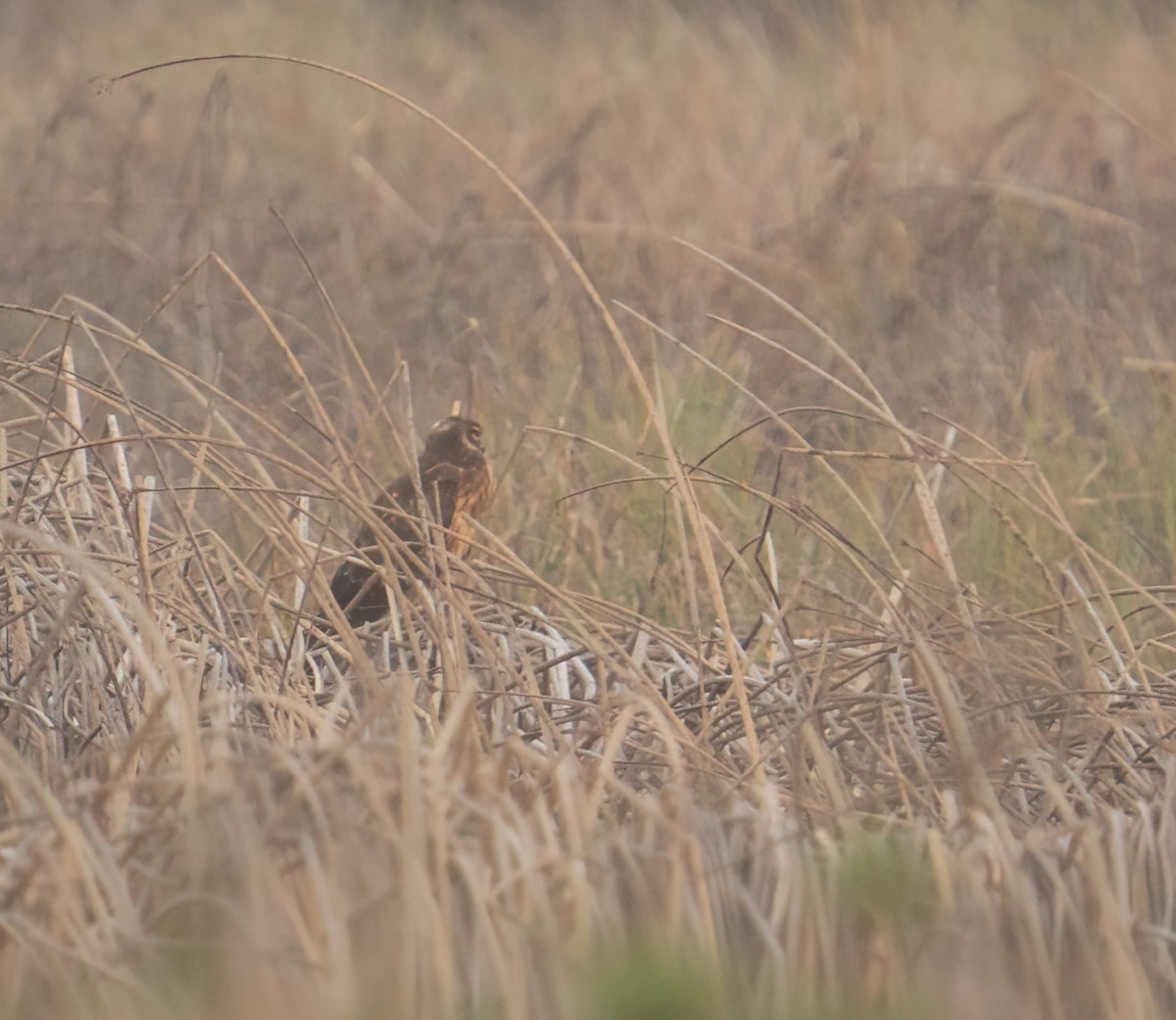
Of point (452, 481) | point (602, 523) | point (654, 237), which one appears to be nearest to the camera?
point (452, 481)

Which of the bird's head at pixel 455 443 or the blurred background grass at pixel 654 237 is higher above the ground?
the blurred background grass at pixel 654 237

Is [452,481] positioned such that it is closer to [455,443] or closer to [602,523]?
[455,443]

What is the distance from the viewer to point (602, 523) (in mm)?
3035

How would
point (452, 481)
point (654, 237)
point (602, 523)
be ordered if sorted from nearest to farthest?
point (452, 481) → point (602, 523) → point (654, 237)

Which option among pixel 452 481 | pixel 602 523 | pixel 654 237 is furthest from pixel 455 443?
pixel 654 237

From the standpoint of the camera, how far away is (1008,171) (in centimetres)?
543

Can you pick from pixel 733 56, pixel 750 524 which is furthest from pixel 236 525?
pixel 733 56

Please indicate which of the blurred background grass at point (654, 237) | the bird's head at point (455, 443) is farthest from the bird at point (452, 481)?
the blurred background grass at point (654, 237)

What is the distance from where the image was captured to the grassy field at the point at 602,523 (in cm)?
113

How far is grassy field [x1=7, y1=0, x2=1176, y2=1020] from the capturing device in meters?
1.13

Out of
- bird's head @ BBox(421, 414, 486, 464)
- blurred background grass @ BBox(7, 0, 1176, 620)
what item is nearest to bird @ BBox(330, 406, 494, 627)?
bird's head @ BBox(421, 414, 486, 464)

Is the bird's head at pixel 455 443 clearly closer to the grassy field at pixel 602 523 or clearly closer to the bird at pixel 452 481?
the bird at pixel 452 481

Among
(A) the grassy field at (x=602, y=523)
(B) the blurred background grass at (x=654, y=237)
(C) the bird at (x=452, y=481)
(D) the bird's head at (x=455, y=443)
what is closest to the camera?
(A) the grassy field at (x=602, y=523)

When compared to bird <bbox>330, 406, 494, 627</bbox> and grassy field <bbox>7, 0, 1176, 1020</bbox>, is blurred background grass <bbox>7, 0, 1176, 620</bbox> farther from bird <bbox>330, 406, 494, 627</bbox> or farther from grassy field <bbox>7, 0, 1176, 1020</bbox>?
bird <bbox>330, 406, 494, 627</bbox>
